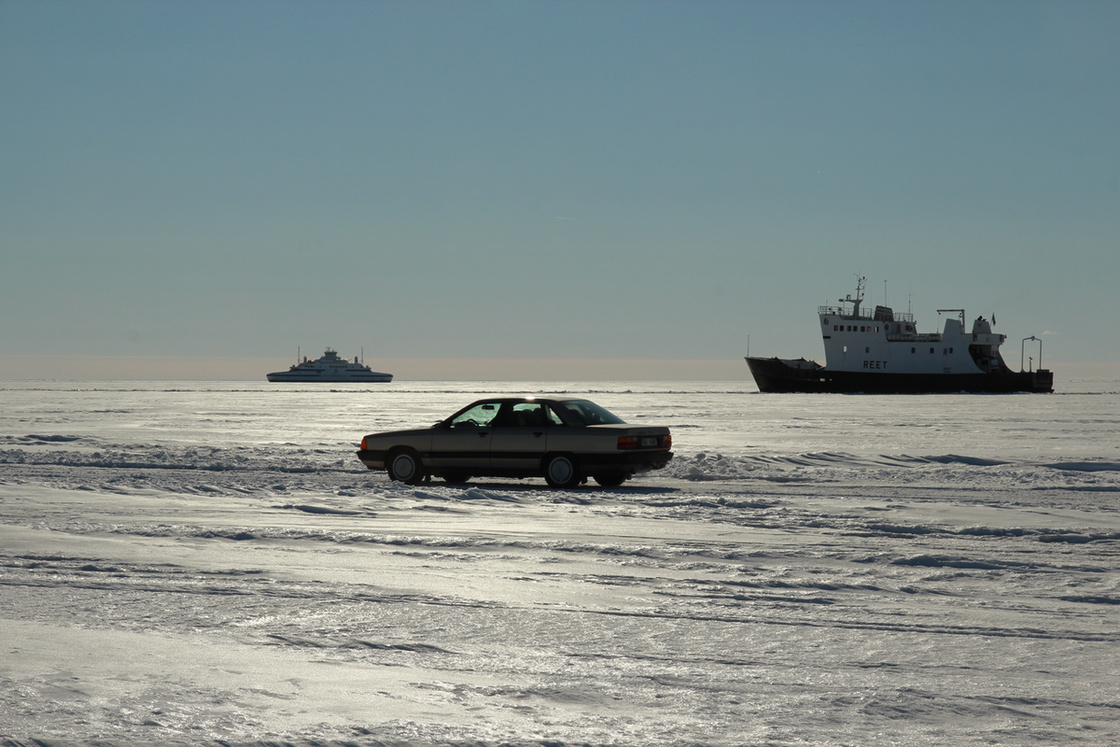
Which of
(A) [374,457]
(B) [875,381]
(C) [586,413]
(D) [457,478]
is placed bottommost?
(D) [457,478]

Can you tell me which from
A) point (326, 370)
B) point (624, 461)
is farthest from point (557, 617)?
point (326, 370)

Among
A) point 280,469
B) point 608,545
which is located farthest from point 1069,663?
point 280,469

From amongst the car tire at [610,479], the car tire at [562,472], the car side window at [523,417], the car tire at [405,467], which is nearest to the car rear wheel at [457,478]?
the car tire at [405,467]

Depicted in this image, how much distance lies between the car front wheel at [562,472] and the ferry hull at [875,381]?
81493mm

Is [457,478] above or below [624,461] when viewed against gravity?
below

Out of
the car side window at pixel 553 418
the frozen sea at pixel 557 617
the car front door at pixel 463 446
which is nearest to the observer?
the frozen sea at pixel 557 617

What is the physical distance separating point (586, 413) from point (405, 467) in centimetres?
295

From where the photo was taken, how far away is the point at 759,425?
3903cm

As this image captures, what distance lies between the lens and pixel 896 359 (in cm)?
9400

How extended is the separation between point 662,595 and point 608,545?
7.70ft

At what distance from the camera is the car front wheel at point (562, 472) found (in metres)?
15.7

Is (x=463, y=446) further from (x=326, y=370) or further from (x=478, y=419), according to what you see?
(x=326, y=370)

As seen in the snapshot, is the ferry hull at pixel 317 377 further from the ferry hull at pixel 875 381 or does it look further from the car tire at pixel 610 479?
the car tire at pixel 610 479

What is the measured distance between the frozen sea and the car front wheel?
1.27 m
